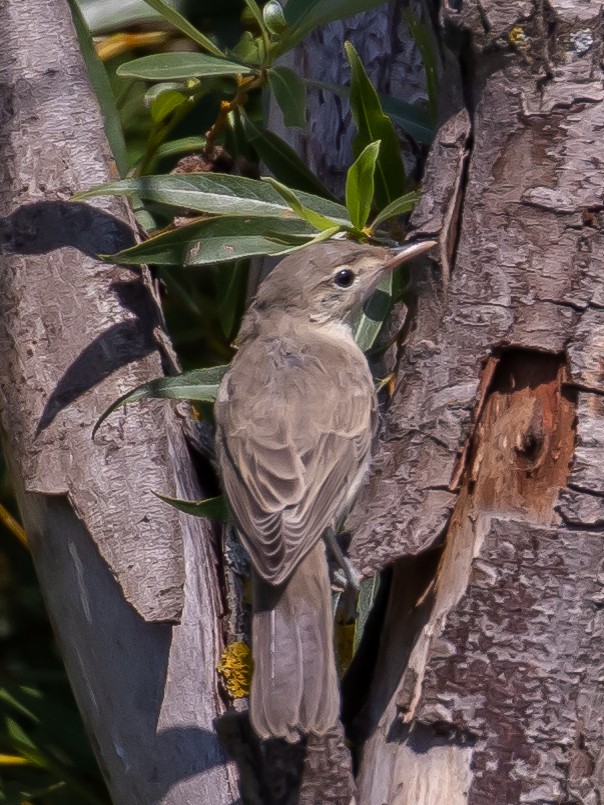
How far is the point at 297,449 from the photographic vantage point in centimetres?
Result: 331

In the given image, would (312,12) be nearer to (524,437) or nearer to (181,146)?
(181,146)

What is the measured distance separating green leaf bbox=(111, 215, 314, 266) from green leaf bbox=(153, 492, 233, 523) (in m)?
0.66

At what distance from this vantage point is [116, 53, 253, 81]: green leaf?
3.37 metres

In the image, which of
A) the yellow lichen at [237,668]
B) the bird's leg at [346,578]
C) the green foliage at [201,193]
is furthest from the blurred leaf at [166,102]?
the yellow lichen at [237,668]

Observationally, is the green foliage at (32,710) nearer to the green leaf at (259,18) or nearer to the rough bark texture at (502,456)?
the rough bark texture at (502,456)

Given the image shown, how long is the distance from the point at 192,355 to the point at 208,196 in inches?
56.3

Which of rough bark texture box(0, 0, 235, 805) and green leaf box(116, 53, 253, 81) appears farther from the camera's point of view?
green leaf box(116, 53, 253, 81)

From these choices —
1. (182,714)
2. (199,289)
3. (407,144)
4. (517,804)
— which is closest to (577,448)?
(517,804)

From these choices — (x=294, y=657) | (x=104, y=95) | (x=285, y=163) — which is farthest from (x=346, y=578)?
(x=104, y=95)

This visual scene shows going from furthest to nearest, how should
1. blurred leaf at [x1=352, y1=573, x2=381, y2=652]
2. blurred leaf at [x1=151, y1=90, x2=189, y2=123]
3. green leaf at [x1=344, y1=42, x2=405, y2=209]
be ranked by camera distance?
blurred leaf at [x1=151, y1=90, x2=189, y2=123], green leaf at [x1=344, y1=42, x2=405, y2=209], blurred leaf at [x1=352, y1=573, x2=381, y2=652]

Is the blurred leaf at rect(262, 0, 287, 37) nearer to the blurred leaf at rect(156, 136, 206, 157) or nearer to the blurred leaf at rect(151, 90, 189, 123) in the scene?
the blurred leaf at rect(151, 90, 189, 123)

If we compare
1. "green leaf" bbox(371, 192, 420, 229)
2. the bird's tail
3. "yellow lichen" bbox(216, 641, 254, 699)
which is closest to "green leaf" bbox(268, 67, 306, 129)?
"green leaf" bbox(371, 192, 420, 229)

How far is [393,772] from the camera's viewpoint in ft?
9.09

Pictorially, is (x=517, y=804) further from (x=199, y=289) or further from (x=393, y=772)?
(x=199, y=289)
